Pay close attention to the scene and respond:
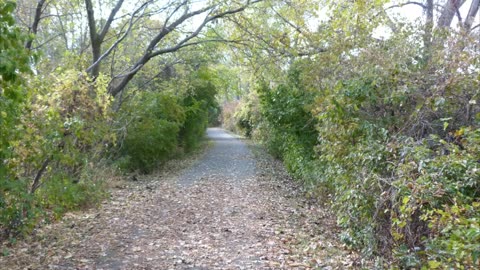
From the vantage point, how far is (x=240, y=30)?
12.9 m

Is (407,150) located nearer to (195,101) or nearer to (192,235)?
(192,235)

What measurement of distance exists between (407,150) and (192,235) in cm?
414

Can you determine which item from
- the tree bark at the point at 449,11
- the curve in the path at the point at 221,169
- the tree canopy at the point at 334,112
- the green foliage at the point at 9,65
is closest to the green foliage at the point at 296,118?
the tree canopy at the point at 334,112

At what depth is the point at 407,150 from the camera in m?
4.85

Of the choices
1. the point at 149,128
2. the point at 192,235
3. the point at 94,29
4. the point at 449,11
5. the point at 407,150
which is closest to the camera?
the point at 407,150

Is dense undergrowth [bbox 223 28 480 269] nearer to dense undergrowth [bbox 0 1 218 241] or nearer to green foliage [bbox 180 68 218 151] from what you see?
dense undergrowth [bbox 0 1 218 241]

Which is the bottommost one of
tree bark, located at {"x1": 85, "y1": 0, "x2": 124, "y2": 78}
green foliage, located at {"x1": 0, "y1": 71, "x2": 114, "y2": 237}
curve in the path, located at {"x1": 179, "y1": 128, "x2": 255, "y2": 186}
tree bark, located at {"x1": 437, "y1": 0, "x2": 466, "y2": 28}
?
curve in the path, located at {"x1": 179, "y1": 128, "x2": 255, "y2": 186}

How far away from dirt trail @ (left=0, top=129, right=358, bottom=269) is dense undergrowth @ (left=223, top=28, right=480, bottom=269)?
1.02 meters

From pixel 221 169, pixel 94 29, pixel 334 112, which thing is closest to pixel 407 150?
pixel 334 112

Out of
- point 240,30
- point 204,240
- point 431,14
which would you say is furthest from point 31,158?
point 431,14

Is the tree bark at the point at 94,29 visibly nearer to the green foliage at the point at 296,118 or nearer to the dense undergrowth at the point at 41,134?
the dense undergrowth at the point at 41,134

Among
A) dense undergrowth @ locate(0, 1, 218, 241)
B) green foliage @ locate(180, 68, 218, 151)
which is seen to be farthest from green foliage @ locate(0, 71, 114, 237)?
green foliage @ locate(180, 68, 218, 151)

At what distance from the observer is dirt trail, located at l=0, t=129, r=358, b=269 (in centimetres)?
610

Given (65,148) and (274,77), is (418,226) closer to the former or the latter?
(65,148)
